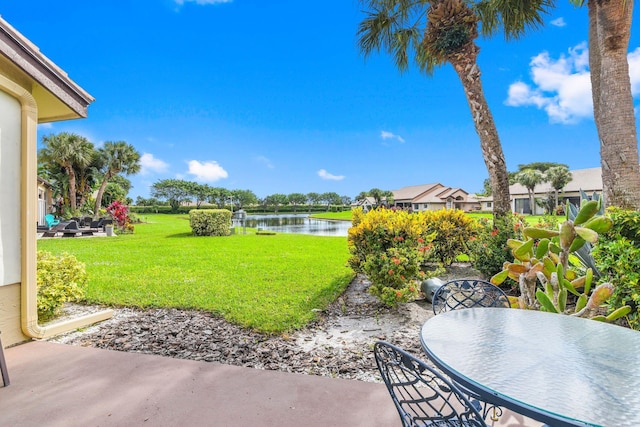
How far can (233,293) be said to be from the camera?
17.7 feet

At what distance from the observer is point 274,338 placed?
3592mm

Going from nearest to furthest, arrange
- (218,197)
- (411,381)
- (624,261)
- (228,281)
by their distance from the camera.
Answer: (411,381), (624,261), (228,281), (218,197)

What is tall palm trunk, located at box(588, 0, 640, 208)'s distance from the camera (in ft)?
15.1

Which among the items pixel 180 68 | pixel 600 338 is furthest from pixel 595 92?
pixel 180 68

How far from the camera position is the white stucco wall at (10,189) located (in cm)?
325

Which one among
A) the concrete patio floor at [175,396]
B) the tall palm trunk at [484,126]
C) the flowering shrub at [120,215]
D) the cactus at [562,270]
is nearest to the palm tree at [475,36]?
the tall palm trunk at [484,126]

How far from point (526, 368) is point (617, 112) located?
5436 millimetres

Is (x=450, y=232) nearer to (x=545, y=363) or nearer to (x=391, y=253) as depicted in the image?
(x=391, y=253)

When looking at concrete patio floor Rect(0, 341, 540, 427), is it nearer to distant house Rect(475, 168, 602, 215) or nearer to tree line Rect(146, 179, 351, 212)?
distant house Rect(475, 168, 602, 215)

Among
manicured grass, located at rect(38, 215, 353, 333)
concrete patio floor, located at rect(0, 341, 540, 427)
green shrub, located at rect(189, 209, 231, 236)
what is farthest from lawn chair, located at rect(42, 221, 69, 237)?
concrete patio floor, located at rect(0, 341, 540, 427)

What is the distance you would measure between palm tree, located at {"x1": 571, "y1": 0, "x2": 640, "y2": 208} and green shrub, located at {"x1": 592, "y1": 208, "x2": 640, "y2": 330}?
1.87 meters

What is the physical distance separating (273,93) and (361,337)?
3359cm

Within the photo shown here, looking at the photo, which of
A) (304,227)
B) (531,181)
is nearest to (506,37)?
(304,227)

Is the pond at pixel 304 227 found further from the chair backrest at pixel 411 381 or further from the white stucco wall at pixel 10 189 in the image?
the chair backrest at pixel 411 381
